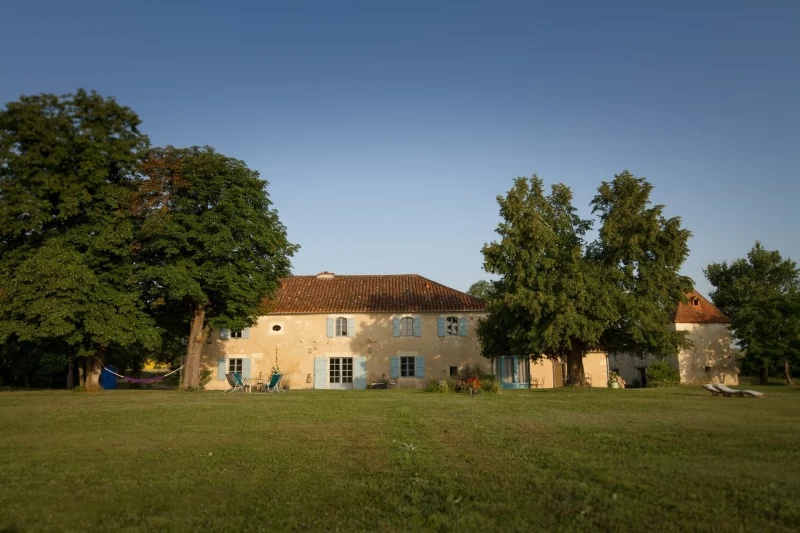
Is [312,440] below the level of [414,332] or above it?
below

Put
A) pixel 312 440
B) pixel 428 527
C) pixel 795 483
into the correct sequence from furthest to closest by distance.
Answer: pixel 312 440
pixel 795 483
pixel 428 527

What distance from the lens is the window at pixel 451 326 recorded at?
33.9 metres

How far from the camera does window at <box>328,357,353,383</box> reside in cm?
3369

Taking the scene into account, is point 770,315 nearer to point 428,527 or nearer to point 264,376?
point 264,376

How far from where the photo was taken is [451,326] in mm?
34000

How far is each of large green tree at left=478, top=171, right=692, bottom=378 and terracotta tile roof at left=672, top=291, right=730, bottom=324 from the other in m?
12.7

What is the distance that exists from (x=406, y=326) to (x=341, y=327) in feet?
13.1

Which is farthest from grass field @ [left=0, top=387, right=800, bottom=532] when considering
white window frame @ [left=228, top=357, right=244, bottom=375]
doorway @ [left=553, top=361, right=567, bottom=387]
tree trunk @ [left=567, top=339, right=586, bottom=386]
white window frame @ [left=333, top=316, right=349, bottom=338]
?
doorway @ [left=553, top=361, right=567, bottom=387]

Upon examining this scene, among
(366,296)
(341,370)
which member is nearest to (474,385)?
(341,370)

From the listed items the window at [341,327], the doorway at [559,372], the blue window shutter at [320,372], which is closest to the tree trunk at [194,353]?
the blue window shutter at [320,372]

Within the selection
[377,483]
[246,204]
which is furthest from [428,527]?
[246,204]

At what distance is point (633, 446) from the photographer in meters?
8.24

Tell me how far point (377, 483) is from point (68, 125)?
2210 centimetres

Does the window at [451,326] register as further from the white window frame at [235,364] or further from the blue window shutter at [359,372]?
the white window frame at [235,364]
